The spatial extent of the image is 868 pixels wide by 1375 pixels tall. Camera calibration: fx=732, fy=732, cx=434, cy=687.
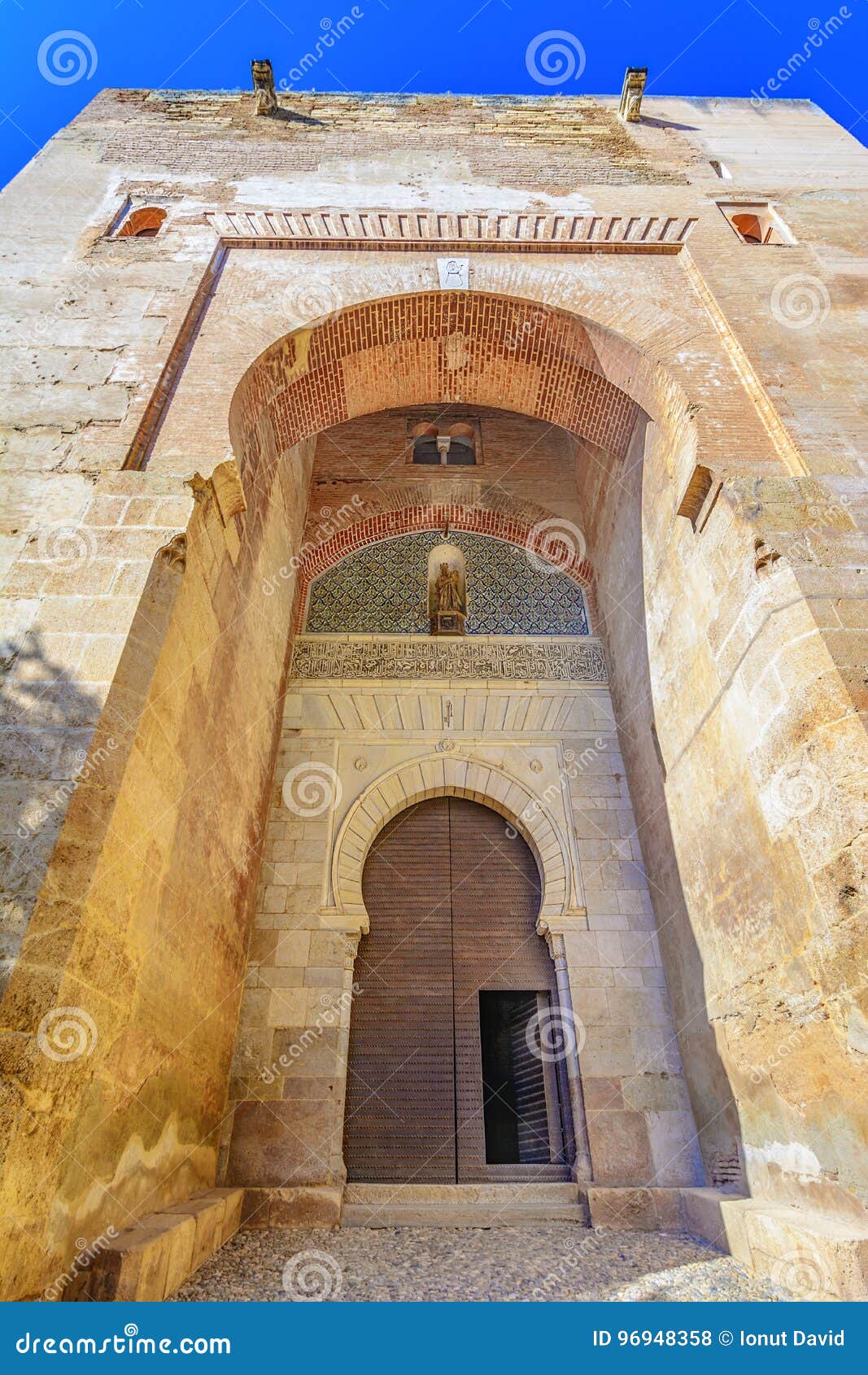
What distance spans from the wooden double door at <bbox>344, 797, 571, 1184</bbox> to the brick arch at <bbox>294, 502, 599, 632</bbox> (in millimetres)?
2761

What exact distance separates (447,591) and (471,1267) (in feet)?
16.4

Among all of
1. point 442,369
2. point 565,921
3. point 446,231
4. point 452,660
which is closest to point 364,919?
point 565,921

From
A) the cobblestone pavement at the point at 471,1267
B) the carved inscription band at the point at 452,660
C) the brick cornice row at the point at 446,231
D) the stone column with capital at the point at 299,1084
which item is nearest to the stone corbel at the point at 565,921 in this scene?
the stone column with capital at the point at 299,1084

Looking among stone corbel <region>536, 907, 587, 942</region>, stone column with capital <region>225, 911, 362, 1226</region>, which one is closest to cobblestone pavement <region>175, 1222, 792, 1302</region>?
stone column with capital <region>225, 911, 362, 1226</region>

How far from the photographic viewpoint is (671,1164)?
4445 millimetres

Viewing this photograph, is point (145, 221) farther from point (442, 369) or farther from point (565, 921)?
point (565, 921)

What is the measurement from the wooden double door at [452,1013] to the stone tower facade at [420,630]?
327 mm

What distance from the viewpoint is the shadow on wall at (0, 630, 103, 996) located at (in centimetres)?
257

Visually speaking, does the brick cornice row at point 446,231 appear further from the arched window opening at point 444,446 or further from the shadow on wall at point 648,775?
the arched window opening at point 444,446

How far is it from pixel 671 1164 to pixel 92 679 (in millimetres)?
4329

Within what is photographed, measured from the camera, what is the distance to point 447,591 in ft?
22.5

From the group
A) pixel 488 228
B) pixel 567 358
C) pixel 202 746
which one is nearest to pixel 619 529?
pixel 567 358

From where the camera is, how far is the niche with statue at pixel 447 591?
671cm

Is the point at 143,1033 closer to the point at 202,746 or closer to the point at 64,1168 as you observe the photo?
the point at 64,1168
